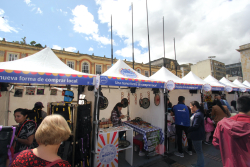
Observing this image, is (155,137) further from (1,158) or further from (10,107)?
(10,107)

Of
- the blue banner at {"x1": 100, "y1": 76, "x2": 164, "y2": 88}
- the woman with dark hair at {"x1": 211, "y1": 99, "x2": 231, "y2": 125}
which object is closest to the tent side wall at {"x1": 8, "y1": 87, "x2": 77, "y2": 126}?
the blue banner at {"x1": 100, "y1": 76, "x2": 164, "y2": 88}

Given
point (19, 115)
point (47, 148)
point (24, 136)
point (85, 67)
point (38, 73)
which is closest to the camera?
point (47, 148)

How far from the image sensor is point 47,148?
3.68 ft

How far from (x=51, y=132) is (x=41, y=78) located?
1.84 metres

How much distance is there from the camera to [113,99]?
18.4 ft

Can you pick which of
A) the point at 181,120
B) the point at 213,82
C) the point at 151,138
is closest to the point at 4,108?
the point at 151,138

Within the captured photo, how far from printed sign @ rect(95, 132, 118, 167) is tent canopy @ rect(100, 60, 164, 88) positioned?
1392 mm

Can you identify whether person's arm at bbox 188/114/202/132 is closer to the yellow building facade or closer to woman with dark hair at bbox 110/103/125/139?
woman with dark hair at bbox 110/103/125/139

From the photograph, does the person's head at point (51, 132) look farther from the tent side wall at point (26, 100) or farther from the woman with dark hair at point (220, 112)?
the woman with dark hair at point (220, 112)

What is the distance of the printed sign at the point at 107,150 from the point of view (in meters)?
2.98

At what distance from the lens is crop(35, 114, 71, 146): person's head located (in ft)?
3.66

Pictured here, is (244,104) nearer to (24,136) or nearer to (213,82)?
(24,136)

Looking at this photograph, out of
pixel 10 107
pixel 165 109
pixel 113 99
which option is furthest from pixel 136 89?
pixel 10 107

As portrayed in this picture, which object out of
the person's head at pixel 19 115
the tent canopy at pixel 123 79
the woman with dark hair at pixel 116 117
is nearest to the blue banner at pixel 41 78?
the tent canopy at pixel 123 79
